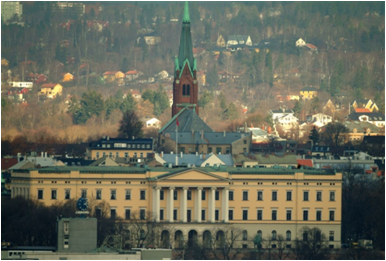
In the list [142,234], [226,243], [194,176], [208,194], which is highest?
[194,176]

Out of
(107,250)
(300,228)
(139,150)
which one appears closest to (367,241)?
(300,228)

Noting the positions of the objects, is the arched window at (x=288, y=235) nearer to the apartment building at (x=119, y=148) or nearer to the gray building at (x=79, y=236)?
the gray building at (x=79, y=236)

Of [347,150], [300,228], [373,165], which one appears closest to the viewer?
[300,228]

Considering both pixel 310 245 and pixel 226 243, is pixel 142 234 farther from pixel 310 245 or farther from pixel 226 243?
pixel 310 245

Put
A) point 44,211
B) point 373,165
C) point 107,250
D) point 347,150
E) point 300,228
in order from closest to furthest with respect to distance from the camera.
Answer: point 107,250 → point 44,211 → point 300,228 → point 373,165 → point 347,150

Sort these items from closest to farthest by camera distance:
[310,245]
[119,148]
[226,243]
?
1. [310,245]
2. [226,243]
3. [119,148]

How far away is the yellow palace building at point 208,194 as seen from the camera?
13262cm

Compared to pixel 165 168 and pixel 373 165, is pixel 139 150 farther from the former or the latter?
pixel 165 168

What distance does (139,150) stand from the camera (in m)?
180

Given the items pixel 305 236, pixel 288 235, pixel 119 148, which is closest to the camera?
pixel 305 236

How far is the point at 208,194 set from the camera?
135125mm

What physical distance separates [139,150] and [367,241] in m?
55.7

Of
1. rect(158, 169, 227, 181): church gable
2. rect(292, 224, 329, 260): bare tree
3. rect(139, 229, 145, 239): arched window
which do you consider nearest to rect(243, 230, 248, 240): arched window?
rect(292, 224, 329, 260): bare tree

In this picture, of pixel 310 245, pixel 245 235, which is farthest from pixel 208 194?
pixel 310 245
